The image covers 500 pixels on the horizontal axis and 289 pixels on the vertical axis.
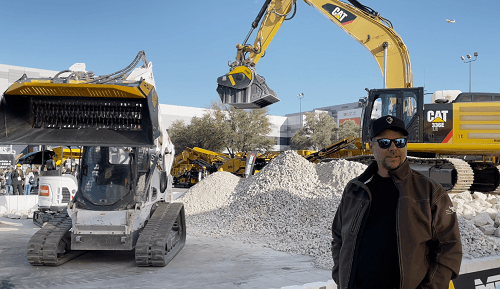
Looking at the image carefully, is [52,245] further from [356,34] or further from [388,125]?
[356,34]

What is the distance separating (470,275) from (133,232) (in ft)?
14.7

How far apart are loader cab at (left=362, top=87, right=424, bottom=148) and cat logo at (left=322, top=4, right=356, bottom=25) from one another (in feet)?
9.08

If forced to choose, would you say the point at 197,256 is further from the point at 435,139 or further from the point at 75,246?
the point at 435,139

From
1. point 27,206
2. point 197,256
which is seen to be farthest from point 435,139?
point 27,206

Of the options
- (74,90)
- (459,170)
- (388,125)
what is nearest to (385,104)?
(459,170)

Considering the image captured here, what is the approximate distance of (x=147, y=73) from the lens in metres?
7.32

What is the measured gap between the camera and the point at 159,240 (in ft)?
21.5

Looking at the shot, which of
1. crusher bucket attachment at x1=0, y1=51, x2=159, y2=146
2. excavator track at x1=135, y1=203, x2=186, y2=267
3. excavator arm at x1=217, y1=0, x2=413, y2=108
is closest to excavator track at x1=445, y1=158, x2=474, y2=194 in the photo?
excavator arm at x1=217, y1=0, x2=413, y2=108

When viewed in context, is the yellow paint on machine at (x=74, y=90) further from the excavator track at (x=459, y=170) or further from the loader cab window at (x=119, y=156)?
the excavator track at (x=459, y=170)

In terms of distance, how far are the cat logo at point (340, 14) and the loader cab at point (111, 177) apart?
24.6 ft

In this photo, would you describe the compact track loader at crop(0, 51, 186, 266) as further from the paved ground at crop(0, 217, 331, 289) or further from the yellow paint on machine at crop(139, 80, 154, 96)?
the paved ground at crop(0, 217, 331, 289)

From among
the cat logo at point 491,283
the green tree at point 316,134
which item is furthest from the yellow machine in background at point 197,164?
the green tree at point 316,134

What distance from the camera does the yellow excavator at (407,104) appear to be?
9.71m

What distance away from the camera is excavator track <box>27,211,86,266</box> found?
6465mm
